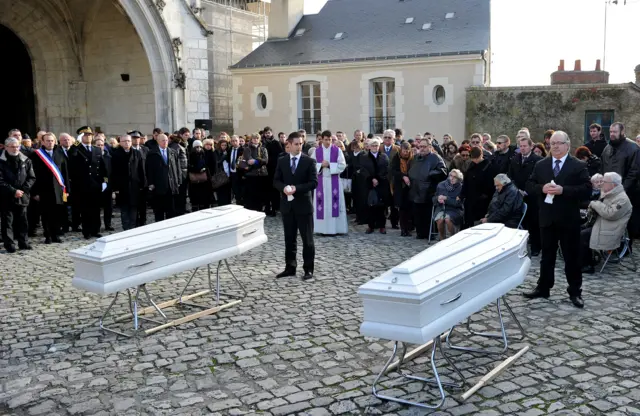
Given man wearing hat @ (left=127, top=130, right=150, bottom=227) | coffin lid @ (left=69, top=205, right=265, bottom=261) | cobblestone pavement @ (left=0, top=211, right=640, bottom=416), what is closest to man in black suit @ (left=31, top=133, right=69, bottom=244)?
man wearing hat @ (left=127, top=130, right=150, bottom=227)

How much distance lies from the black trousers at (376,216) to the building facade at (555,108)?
27.1 ft

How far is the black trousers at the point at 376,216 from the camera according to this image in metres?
11.4

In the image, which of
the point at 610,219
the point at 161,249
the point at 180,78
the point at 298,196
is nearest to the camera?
the point at 161,249

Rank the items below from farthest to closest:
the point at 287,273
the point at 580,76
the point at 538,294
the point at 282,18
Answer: the point at 282,18 < the point at 580,76 < the point at 287,273 < the point at 538,294

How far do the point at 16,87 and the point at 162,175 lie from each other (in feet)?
37.3

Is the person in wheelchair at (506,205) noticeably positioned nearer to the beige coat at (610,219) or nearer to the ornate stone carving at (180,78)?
the beige coat at (610,219)

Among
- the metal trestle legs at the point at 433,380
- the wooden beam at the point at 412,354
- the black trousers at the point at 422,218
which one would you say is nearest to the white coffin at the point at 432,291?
the metal trestle legs at the point at 433,380

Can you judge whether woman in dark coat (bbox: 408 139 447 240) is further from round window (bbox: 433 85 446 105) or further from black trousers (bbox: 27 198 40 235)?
round window (bbox: 433 85 446 105)

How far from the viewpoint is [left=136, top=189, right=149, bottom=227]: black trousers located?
38.1 feet

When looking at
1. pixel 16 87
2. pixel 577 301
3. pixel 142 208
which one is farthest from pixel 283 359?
pixel 16 87

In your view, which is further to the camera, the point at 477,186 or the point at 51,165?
the point at 51,165

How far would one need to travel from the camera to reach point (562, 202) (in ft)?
21.3

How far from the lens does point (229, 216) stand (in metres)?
6.81

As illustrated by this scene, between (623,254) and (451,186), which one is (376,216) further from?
(623,254)
